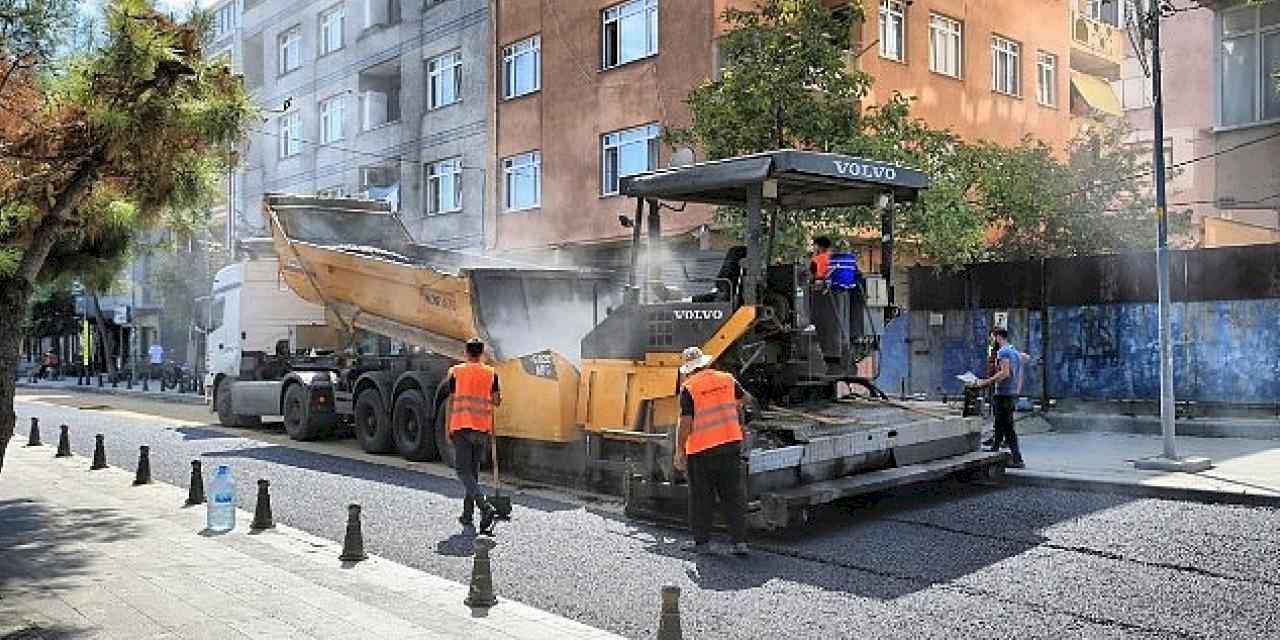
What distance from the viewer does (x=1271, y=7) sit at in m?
22.5

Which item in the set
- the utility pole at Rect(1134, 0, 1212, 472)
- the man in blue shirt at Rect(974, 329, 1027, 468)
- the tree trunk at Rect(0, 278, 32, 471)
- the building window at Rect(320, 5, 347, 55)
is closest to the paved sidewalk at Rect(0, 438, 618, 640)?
the tree trunk at Rect(0, 278, 32, 471)

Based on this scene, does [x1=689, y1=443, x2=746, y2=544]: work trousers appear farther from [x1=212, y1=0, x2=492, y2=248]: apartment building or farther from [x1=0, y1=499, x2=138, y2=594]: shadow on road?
[x1=212, y1=0, x2=492, y2=248]: apartment building

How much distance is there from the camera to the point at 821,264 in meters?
10.6

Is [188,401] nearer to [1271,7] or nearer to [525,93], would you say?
[525,93]

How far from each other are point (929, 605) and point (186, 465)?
35.4ft

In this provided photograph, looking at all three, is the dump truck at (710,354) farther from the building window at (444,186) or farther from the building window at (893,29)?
the building window at (444,186)

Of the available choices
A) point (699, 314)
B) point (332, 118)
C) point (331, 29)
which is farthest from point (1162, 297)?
point (331, 29)

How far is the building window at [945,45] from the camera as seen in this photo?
1016 inches

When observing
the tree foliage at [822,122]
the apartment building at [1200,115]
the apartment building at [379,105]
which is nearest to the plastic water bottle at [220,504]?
the tree foliage at [822,122]

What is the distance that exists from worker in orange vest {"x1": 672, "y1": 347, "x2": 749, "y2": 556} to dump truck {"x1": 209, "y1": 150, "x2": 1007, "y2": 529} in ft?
1.24

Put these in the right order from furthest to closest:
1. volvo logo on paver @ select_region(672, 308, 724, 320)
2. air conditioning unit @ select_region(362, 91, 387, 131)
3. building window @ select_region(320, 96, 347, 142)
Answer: building window @ select_region(320, 96, 347, 142) < air conditioning unit @ select_region(362, 91, 387, 131) < volvo logo on paver @ select_region(672, 308, 724, 320)

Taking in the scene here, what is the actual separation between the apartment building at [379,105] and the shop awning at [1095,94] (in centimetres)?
1587

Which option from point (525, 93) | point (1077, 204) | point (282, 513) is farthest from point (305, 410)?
point (1077, 204)

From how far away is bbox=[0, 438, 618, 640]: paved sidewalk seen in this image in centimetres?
649
